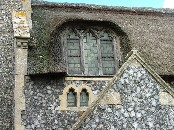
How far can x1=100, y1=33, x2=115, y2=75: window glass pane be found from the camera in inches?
576

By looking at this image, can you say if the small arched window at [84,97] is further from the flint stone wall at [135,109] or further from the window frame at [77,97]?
the flint stone wall at [135,109]

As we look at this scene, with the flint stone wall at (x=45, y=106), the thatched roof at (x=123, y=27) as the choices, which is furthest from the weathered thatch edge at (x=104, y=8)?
the flint stone wall at (x=45, y=106)

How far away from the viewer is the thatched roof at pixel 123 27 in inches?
547

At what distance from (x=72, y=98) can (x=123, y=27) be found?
3632 millimetres

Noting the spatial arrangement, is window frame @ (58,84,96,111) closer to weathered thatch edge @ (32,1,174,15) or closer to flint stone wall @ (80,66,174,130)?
flint stone wall @ (80,66,174,130)

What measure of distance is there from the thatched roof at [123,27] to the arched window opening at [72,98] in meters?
0.73

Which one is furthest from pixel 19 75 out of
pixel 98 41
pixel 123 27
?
pixel 123 27

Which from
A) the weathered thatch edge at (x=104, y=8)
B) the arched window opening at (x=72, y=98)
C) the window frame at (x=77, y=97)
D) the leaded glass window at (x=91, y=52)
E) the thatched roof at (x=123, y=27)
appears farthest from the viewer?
the weathered thatch edge at (x=104, y=8)

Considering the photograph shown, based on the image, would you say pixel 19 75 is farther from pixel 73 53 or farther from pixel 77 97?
pixel 73 53

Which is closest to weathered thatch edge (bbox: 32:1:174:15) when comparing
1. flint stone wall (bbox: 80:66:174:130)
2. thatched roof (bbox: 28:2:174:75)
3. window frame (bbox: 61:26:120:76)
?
thatched roof (bbox: 28:2:174:75)

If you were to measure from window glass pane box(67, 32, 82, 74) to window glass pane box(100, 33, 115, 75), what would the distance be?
31.9 inches

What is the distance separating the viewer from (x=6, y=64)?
1443cm

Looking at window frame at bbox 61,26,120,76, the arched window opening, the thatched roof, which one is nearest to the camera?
the arched window opening

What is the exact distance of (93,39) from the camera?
49.5ft
